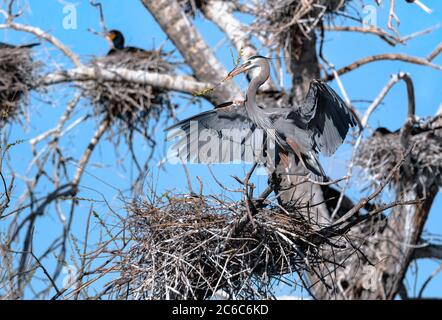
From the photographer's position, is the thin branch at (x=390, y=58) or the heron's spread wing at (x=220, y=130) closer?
the heron's spread wing at (x=220, y=130)

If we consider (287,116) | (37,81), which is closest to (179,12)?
(37,81)

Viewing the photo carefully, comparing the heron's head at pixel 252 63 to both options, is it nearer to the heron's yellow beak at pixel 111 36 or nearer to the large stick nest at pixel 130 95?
the large stick nest at pixel 130 95

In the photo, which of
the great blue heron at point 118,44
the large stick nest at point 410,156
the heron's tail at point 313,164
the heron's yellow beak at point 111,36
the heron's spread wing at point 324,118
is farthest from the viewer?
the heron's yellow beak at point 111,36

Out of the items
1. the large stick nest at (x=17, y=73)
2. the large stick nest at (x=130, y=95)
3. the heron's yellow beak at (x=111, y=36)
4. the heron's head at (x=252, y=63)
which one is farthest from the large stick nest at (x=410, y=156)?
the heron's yellow beak at (x=111, y=36)

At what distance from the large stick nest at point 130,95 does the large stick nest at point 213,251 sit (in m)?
5.59

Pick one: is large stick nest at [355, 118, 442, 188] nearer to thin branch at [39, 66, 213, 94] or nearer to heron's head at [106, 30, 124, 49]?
thin branch at [39, 66, 213, 94]

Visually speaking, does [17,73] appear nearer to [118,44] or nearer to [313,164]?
[118,44]

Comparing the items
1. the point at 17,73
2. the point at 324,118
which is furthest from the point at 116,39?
the point at 324,118

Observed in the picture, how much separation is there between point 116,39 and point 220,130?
234 inches

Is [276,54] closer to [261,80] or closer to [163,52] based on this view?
[163,52]

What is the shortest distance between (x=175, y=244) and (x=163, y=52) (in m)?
6.41

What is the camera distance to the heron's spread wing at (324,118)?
A: 607cm

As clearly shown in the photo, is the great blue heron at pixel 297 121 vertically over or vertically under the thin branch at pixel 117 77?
under
